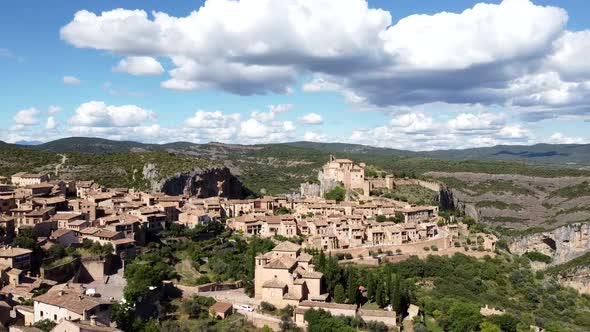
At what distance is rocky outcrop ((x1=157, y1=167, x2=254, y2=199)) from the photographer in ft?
243

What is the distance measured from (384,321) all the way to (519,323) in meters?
11.9

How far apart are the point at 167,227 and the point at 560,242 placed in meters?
69.1

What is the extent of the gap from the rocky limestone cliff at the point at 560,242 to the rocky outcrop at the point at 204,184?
45.1 metres

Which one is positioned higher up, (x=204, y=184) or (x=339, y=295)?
(x=204, y=184)

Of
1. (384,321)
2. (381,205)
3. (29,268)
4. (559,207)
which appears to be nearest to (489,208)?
(559,207)

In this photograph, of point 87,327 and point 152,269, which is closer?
point 87,327

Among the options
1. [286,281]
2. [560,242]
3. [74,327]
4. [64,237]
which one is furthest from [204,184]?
[560,242]

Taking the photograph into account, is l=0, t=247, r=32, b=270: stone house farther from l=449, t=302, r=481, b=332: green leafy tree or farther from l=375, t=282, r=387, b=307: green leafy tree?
l=449, t=302, r=481, b=332: green leafy tree

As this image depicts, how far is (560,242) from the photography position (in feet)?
300

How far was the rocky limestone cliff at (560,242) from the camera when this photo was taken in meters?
88.0

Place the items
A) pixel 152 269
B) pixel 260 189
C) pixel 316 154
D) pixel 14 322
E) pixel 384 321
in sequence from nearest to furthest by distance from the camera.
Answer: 1. pixel 14 322
2. pixel 384 321
3. pixel 152 269
4. pixel 260 189
5. pixel 316 154

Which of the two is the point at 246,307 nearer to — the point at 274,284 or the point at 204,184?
the point at 274,284

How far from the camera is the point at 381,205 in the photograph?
217ft

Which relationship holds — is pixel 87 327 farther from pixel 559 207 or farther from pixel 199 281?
pixel 559 207
